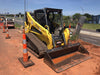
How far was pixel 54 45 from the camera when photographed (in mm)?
4629

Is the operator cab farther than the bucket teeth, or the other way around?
A: the operator cab

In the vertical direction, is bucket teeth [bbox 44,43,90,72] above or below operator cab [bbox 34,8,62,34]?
below

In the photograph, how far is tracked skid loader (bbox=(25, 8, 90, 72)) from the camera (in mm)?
4016

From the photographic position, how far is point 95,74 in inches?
132

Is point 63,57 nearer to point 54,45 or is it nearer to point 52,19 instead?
point 54,45

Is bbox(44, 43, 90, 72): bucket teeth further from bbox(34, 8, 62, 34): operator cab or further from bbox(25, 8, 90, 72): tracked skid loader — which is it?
bbox(34, 8, 62, 34): operator cab

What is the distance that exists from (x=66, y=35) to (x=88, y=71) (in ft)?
7.17

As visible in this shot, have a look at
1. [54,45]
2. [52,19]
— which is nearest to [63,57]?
[54,45]

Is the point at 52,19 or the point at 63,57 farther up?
the point at 52,19

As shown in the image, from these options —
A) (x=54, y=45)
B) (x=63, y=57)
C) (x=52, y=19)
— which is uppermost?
(x=52, y=19)

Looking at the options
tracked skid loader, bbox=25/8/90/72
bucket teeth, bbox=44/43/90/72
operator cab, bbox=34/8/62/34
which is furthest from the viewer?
operator cab, bbox=34/8/62/34

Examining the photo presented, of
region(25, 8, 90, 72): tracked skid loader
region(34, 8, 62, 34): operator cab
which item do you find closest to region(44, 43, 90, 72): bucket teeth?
region(25, 8, 90, 72): tracked skid loader

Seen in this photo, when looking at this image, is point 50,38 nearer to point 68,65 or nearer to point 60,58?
A: point 60,58

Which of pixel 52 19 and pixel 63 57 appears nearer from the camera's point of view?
pixel 63 57
